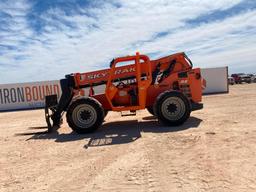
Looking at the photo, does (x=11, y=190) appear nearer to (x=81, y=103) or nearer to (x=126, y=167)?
(x=126, y=167)

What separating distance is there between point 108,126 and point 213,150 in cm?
576

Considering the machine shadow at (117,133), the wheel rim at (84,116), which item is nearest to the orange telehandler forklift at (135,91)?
the wheel rim at (84,116)

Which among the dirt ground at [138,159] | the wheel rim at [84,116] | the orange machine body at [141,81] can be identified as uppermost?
the orange machine body at [141,81]

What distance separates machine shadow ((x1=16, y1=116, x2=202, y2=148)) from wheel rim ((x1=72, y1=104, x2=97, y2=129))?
38 cm

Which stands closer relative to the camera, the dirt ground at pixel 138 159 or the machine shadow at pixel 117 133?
the dirt ground at pixel 138 159

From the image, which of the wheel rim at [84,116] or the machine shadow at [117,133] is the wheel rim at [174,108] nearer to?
the machine shadow at [117,133]

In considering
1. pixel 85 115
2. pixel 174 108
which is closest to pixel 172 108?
pixel 174 108

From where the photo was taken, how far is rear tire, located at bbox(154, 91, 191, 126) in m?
11.2

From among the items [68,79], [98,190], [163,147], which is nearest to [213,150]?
[163,147]

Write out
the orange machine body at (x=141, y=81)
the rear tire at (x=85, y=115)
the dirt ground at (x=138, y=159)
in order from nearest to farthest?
1. the dirt ground at (x=138, y=159)
2. the rear tire at (x=85, y=115)
3. the orange machine body at (x=141, y=81)

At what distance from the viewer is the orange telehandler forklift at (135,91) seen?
36.9 feet

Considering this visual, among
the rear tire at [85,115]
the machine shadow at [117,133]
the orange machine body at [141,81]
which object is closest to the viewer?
the machine shadow at [117,133]

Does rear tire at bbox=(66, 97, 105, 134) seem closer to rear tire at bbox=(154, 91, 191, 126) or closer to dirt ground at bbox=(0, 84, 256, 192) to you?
dirt ground at bbox=(0, 84, 256, 192)

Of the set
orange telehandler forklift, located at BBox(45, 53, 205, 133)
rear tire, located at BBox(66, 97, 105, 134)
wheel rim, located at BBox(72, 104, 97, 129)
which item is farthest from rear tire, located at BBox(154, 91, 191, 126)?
wheel rim, located at BBox(72, 104, 97, 129)
